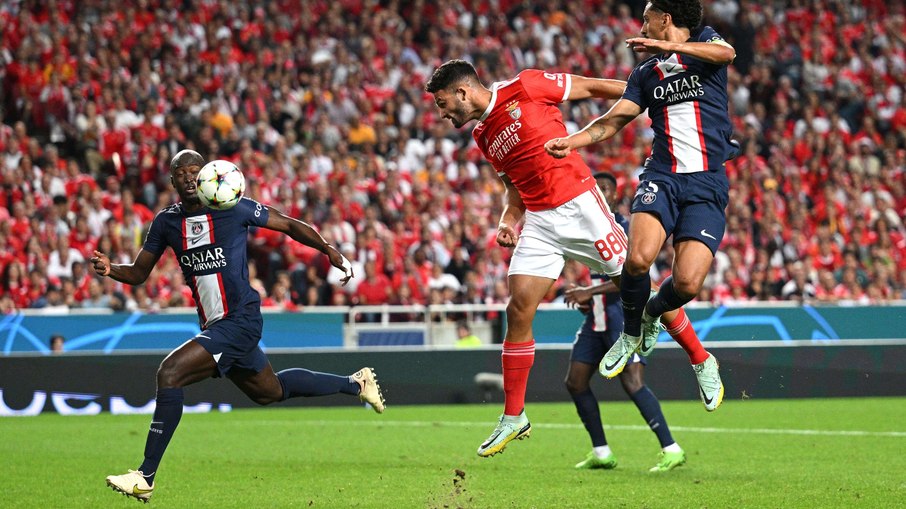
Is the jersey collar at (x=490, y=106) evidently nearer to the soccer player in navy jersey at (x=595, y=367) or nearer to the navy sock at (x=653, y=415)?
the soccer player in navy jersey at (x=595, y=367)

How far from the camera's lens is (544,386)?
54.7 feet

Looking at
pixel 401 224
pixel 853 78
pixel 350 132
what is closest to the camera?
pixel 401 224

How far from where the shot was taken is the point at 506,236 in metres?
8.41

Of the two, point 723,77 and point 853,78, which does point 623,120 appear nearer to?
point 723,77

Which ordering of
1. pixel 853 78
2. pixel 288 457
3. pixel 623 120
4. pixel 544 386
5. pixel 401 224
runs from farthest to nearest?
pixel 853 78 < pixel 401 224 < pixel 544 386 < pixel 288 457 < pixel 623 120

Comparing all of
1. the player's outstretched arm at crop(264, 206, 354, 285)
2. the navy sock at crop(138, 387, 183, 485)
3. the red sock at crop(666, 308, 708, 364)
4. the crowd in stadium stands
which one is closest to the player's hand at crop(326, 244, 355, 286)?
the player's outstretched arm at crop(264, 206, 354, 285)

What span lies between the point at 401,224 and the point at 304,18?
18.2 feet

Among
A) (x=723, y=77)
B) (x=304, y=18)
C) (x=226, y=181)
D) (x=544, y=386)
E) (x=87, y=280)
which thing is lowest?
(x=544, y=386)

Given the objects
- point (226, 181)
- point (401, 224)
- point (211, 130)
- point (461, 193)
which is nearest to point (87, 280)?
point (211, 130)

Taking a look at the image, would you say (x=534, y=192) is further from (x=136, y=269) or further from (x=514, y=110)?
(x=136, y=269)

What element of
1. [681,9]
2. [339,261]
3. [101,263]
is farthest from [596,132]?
[101,263]

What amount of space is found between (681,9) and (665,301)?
1904mm

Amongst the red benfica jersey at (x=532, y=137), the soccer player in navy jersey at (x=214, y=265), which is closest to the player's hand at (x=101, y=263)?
the soccer player in navy jersey at (x=214, y=265)

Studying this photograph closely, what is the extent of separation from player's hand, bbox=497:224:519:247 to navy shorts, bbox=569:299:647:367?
205 centimetres
